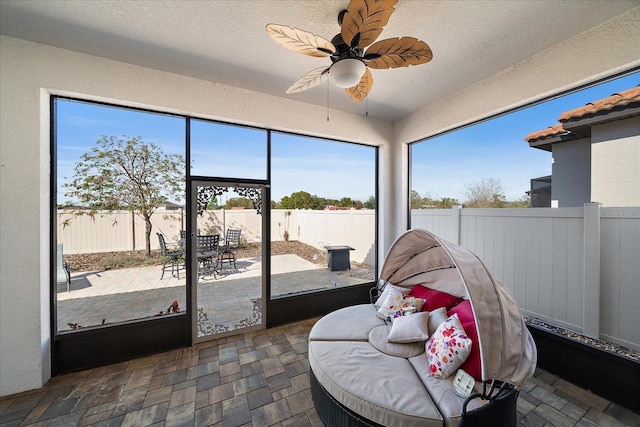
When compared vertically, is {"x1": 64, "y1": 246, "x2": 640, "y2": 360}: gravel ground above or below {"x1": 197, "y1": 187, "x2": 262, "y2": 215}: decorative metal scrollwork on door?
below

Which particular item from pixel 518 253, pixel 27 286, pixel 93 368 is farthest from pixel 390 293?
pixel 27 286

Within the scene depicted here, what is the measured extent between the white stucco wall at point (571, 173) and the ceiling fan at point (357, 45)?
1897 mm

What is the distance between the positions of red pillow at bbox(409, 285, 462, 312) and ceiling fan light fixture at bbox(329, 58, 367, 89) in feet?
6.62

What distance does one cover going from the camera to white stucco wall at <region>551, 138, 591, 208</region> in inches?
87.8

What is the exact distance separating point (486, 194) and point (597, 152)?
99 centimetres

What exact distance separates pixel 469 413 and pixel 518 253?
2.06 m

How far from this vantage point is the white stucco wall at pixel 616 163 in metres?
1.96

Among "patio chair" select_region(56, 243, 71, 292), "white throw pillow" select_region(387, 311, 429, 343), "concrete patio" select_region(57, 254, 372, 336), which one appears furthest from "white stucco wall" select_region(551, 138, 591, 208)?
"patio chair" select_region(56, 243, 71, 292)

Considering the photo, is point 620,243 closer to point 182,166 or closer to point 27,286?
point 182,166

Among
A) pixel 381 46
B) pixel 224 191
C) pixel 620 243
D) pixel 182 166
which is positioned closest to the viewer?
pixel 381 46

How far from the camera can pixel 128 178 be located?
2643 millimetres

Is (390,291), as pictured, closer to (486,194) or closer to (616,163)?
(486,194)

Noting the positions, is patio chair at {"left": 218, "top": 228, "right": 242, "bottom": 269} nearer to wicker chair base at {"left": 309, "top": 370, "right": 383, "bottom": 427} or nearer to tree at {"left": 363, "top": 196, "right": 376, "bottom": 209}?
wicker chair base at {"left": 309, "top": 370, "right": 383, "bottom": 427}

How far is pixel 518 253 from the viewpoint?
2631 mm
